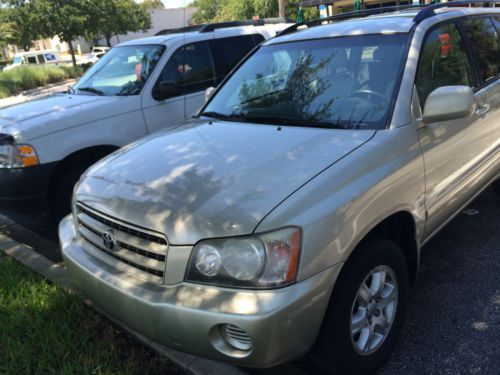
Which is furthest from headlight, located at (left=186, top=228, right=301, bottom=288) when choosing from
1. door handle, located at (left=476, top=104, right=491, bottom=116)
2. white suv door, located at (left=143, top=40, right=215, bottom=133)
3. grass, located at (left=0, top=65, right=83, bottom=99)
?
grass, located at (left=0, top=65, right=83, bottom=99)

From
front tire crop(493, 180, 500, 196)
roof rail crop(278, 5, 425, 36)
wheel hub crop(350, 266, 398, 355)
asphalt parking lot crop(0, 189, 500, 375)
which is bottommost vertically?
asphalt parking lot crop(0, 189, 500, 375)

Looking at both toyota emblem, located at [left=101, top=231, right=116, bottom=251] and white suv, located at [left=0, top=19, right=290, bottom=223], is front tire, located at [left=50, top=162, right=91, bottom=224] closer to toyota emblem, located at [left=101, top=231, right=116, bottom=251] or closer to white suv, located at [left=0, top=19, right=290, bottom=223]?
white suv, located at [left=0, top=19, right=290, bottom=223]

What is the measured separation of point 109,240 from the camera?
2400 mm

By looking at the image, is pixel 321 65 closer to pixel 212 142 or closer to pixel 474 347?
pixel 212 142

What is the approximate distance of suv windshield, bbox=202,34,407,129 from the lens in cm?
279

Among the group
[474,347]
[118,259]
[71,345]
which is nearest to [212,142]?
[118,259]

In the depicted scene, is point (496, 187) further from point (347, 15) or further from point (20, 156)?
point (20, 156)

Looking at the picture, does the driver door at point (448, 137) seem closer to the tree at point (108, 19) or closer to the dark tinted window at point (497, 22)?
the dark tinted window at point (497, 22)

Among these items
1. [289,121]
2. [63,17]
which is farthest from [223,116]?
[63,17]

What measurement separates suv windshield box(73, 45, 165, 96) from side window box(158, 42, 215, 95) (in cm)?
17

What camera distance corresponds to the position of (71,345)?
2.70 m

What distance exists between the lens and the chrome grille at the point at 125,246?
216cm

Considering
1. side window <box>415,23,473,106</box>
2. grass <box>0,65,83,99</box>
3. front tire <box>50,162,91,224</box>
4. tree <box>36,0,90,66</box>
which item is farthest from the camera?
tree <box>36,0,90,66</box>

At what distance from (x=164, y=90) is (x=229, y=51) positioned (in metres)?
1.21
